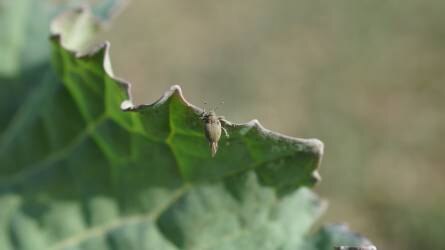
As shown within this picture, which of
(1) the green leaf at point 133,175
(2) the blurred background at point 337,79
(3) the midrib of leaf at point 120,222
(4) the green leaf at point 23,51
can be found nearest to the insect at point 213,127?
(1) the green leaf at point 133,175

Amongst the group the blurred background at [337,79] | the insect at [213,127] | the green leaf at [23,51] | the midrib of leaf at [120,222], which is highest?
the blurred background at [337,79]

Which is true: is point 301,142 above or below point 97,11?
below

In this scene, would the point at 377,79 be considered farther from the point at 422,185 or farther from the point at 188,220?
the point at 188,220

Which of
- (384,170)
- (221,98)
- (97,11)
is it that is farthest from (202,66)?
(97,11)

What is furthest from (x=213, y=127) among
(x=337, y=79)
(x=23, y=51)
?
(x=337, y=79)

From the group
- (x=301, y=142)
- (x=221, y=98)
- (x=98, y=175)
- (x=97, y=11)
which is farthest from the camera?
(x=221, y=98)

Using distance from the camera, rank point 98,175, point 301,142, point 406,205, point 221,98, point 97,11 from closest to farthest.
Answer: point 301,142 < point 98,175 < point 97,11 < point 406,205 < point 221,98

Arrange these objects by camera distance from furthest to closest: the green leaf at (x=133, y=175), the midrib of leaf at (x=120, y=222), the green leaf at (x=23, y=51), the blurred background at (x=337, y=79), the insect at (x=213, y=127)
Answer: the blurred background at (x=337, y=79), the green leaf at (x=23, y=51), the midrib of leaf at (x=120, y=222), the green leaf at (x=133, y=175), the insect at (x=213, y=127)

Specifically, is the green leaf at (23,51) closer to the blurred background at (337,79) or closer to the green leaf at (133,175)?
the green leaf at (133,175)

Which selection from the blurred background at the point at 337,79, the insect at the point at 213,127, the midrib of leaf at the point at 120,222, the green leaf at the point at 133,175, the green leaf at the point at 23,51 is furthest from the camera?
the blurred background at the point at 337,79
